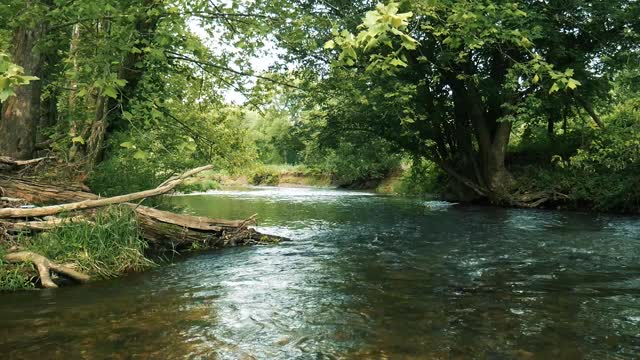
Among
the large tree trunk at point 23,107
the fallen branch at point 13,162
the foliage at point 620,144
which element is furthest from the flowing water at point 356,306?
the foliage at point 620,144

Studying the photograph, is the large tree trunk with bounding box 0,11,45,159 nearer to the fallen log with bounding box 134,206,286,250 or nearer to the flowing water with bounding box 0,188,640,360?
the fallen log with bounding box 134,206,286,250

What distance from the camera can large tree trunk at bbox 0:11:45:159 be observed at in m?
11.8

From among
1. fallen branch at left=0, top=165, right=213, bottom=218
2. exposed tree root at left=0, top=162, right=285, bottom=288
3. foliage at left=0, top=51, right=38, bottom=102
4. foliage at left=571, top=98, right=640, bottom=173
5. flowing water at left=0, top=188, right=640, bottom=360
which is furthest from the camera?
foliage at left=571, top=98, right=640, bottom=173

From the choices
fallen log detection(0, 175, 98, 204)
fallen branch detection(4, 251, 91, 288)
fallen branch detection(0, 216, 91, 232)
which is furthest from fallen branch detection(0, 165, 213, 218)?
fallen branch detection(4, 251, 91, 288)

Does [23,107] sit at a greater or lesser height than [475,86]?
lesser

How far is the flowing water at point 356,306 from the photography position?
19.8 feet

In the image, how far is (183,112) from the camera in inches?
711

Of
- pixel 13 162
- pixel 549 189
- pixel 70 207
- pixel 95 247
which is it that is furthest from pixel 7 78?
pixel 549 189

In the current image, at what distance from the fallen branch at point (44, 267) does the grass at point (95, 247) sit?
13 centimetres

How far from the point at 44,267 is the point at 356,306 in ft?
17.7

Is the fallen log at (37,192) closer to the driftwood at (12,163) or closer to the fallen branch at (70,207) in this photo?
the driftwood at (12,163)

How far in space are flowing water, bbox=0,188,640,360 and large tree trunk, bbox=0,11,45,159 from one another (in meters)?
4.91

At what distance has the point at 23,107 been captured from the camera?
12258 mm

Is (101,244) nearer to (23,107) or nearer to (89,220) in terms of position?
(89,220)
